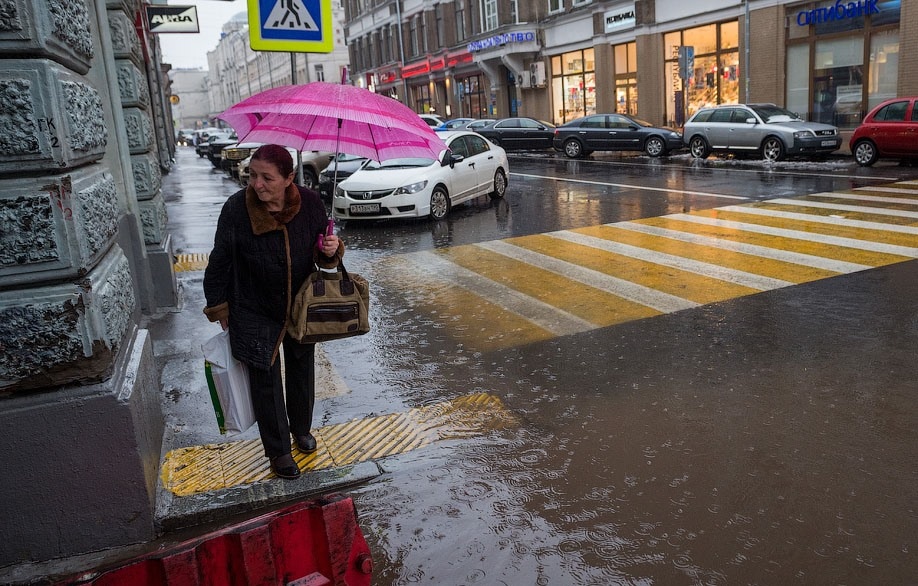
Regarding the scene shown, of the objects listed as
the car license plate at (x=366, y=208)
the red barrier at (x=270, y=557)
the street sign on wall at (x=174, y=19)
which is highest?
the street sign on wall at (x=174, y=19)

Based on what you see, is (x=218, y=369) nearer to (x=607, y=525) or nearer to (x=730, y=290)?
(x=607, y=525)

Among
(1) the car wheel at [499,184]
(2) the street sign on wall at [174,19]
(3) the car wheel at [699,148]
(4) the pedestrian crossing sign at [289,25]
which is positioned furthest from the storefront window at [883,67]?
(4) the pedestrian crossing sign at [289,25]

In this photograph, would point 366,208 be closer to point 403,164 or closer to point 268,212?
point 403,164

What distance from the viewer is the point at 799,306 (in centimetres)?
698

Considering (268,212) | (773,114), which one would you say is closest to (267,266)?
(268,212)

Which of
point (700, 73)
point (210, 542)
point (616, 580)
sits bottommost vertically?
point (616, 580)

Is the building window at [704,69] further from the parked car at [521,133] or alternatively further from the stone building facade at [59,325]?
the stone building facade at [59,325]

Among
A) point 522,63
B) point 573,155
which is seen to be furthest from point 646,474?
point 522,63

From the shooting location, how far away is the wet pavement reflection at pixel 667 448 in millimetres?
3410

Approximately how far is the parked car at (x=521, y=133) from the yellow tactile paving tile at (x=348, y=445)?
25.0m

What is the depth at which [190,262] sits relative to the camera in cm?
1116

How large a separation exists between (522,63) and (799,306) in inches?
1371

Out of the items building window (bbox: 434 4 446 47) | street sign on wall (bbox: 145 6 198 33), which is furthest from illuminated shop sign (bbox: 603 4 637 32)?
street sign on wall (bbox: 145 6 198 33)

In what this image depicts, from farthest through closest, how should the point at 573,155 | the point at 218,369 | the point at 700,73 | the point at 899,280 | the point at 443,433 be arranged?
the point at 700,73
the point at 573,155
the point at 899,280
the point at 443,433
the point at 218,369
